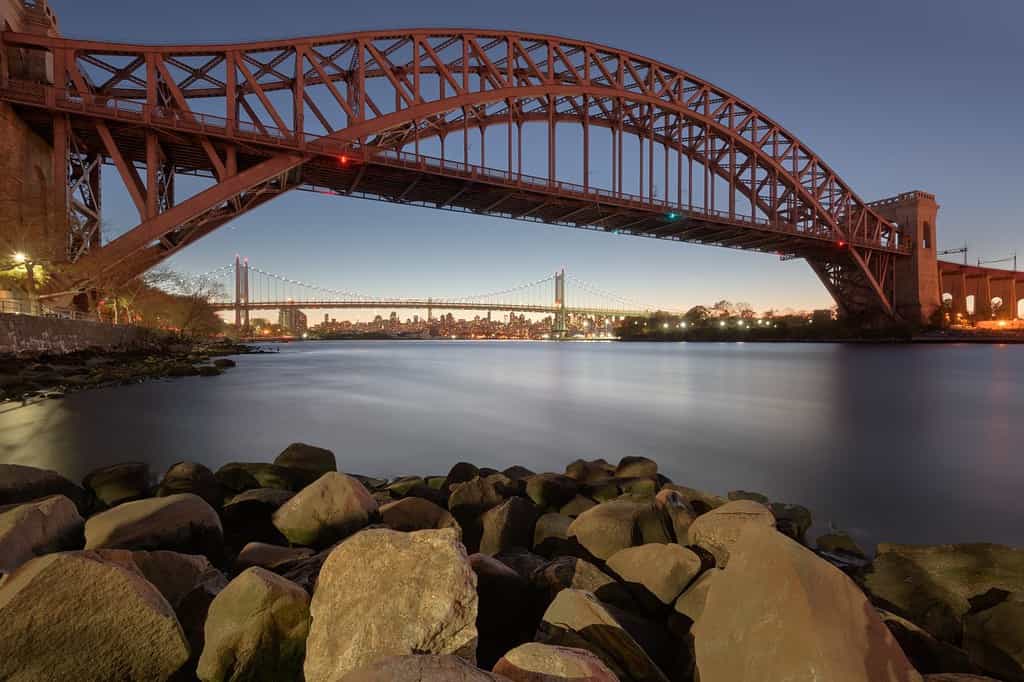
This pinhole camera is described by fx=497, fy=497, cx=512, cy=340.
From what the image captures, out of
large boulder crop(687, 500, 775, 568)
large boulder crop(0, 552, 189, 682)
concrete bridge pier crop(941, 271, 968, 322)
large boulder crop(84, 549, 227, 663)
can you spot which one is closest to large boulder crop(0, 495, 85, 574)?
large boulder crop(84, 549, 227, 663)

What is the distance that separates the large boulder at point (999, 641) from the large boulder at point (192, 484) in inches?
189

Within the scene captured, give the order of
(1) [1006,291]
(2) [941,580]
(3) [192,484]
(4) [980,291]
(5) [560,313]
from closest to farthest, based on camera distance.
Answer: (2) [941,580]
(3) [192,484]
(4) [980,291]
(1) [1006,291]
(5) [560,313]

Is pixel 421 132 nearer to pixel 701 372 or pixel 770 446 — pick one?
pixel 701 372

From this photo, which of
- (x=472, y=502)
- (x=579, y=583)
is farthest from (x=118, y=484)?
(x=579, y=583)

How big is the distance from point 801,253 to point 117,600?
54.0 meters

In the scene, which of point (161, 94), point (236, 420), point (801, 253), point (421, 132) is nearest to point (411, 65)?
point (421, 132)

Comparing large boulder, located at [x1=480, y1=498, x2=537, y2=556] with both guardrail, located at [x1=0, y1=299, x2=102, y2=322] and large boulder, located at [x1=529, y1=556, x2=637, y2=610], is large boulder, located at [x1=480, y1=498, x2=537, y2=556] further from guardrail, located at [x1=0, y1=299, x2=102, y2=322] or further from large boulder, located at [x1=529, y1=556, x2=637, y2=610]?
guardrail, located at [x1=0, y1=299, x2=102, y2=322]

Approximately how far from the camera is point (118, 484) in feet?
14.0

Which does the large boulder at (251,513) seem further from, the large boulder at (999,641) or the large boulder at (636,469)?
the large boulder at (999,641)

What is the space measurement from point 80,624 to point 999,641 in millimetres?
3701

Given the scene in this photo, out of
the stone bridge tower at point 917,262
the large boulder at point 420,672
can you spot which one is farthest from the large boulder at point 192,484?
the stone bridge tower at point 917,262

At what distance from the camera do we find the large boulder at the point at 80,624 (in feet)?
5.29

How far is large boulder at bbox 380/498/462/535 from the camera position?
11.1 feet

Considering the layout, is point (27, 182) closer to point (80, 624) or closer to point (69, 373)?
point (69, 373)
